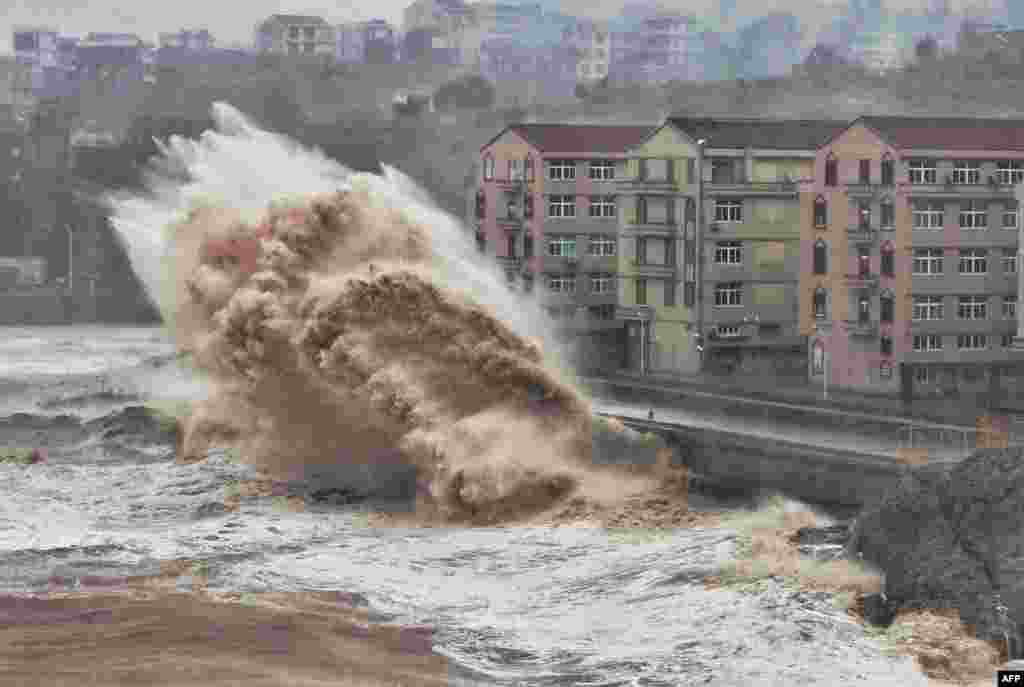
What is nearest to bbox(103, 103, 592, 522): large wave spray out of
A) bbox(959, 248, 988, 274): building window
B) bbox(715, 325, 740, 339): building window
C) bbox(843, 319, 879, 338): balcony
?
bbox(715, 325, 740, 339): building window

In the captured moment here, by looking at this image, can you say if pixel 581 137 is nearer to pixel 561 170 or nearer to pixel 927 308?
pixel 561 170

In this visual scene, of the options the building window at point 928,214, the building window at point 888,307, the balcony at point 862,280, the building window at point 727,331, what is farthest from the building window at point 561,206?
the building window at point 928,214

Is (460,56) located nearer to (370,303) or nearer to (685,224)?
(685,224)

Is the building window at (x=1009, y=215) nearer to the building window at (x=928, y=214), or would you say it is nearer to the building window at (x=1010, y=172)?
the building window at (x=1010, y=172)

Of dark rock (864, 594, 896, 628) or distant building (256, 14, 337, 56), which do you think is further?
distant building (256, 14, 337, 56)

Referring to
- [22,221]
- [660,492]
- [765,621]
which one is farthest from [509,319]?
[22,221]

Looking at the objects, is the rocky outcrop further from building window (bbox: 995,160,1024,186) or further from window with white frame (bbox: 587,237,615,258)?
window with white frame (bbox: 587,237,615,258)
